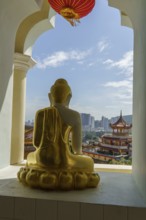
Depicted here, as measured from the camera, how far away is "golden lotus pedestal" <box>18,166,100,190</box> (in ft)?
4.19

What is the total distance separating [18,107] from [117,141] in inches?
39.6

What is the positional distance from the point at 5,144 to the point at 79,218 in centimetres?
90

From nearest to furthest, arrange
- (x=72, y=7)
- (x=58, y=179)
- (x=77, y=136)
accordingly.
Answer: (x=58, y=179) < (x=77, y=136) < (x=72, y=7)

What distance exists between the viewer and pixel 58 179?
4.22 feet

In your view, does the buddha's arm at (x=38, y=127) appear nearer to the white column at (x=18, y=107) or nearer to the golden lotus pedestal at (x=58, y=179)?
the golden lotus pedestal at (x=58, y=179)

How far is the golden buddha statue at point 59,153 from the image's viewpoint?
1.30 m

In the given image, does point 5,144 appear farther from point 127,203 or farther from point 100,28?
point 100,28

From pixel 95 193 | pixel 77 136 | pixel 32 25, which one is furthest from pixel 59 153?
pixel 32 25

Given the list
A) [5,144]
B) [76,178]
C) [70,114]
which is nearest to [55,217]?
[76,178]

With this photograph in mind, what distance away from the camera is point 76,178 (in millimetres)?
1303

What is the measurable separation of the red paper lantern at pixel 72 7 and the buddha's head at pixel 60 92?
1.74 feet

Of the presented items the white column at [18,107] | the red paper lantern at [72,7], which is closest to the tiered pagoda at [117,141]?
the white column at [18,107]

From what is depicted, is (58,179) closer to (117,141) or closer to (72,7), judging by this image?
(117,141)

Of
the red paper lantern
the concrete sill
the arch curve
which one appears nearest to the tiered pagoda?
the concrete sill
